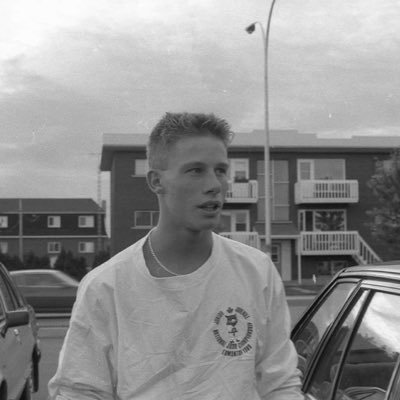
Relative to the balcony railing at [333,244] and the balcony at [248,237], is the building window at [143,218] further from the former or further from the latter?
the balcony railing at [333,244]

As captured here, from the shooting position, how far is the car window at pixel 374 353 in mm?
2781

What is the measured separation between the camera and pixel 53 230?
72.4 metres

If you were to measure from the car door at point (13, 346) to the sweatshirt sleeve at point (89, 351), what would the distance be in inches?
143

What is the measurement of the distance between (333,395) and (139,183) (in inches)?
1429

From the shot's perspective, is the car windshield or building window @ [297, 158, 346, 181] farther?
building window @ [297, 158, 346, 181]

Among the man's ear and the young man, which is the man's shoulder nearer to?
the young man

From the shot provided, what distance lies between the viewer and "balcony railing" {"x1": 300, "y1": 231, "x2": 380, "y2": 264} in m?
38.2

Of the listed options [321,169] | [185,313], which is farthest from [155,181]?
[321,169]

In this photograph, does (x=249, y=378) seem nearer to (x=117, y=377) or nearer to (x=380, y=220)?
(x=117, y=377)

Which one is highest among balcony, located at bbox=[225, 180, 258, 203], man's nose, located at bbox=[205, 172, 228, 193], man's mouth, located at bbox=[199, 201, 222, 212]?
balcony, located at bbox=[225, 180, 258, 203]

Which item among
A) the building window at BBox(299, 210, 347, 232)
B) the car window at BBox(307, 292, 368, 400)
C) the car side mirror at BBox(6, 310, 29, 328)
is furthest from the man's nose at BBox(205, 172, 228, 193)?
the building window at BBox(299, 210, 347, 232)

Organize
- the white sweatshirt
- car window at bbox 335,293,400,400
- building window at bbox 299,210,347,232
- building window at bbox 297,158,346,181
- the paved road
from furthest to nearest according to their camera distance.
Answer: building window at bbox 297,158,346,181, building window at bbox 299,210,347,232, the paved road, car window at bbox 335,293,400,400, the white sweatshirt

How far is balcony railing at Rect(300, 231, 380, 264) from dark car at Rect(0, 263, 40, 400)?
Answer: 1223 inches

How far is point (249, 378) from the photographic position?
209 cm
